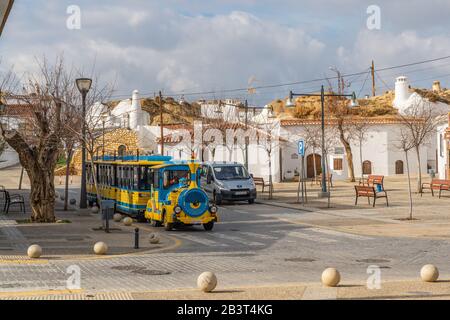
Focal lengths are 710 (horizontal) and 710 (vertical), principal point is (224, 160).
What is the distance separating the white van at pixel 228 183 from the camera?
114 ft

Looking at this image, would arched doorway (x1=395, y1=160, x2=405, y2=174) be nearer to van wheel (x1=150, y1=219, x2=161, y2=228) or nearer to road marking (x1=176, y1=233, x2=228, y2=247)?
van wheel (x1=150, y1=219, x2=161, y2=228)

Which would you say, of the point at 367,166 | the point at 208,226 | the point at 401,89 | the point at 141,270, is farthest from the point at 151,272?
the point at 401,89

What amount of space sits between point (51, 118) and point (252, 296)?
59.5 feet

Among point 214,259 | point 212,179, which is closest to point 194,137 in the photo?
point 212,179

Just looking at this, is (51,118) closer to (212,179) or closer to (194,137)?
(212,179)

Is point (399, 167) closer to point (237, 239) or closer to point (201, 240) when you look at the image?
point (237, 239)

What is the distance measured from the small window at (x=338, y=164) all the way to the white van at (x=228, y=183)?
24.3 metres

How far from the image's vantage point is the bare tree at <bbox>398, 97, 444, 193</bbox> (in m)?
38.8

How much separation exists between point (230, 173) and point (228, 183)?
1084mm

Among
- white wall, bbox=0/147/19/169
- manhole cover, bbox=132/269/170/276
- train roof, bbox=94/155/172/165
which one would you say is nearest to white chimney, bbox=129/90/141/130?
white wall, bbox=0/147/19/169

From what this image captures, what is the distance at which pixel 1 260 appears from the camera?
50.2 ft

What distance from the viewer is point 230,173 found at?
3600 cm

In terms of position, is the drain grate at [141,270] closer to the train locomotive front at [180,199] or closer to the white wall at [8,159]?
the train locomotive front at [180,199]

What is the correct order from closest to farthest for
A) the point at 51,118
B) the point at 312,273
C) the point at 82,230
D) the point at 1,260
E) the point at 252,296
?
the point at 252,296 → the point at 312,273 → the point at 1,260 → the point at 82,230 → the point at 51,118
